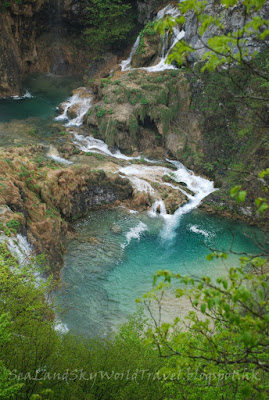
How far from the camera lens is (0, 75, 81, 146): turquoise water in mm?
23281

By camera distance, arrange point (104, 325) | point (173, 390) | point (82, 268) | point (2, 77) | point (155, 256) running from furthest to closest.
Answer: point (2, 77)
point (155, 256)
point (82, 268)
point (104, 325)
point (173, 390)

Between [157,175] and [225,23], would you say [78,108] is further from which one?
[225,23]

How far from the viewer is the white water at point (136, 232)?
58.0ft

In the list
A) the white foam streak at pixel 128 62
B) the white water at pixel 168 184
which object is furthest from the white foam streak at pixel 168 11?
the white water at pixel 168 184

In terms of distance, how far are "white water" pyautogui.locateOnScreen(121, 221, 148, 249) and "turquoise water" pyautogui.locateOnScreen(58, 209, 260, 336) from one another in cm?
13

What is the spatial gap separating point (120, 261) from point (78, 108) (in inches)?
632

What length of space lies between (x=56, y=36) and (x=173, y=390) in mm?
34934

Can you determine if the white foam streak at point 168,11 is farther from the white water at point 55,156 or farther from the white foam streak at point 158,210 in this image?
the white foam streak at point 158,210

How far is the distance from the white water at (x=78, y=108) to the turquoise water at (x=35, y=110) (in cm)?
88

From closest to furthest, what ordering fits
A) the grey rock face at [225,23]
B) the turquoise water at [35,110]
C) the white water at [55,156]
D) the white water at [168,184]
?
the white water at [168,184] < the grey rock face at [225,23] < the white water at [55,156] < the turquoise water at [35,110]

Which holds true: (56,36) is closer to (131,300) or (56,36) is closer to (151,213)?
(151,213)

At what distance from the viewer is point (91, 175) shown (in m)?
19.8

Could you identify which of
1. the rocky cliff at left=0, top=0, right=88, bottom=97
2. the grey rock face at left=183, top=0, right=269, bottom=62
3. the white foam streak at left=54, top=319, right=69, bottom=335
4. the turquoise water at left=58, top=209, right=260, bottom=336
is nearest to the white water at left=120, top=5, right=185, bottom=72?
the grey rock face at left=183, top=0, right=269, bottom=62

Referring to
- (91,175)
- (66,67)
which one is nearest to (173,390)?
(91,175)
